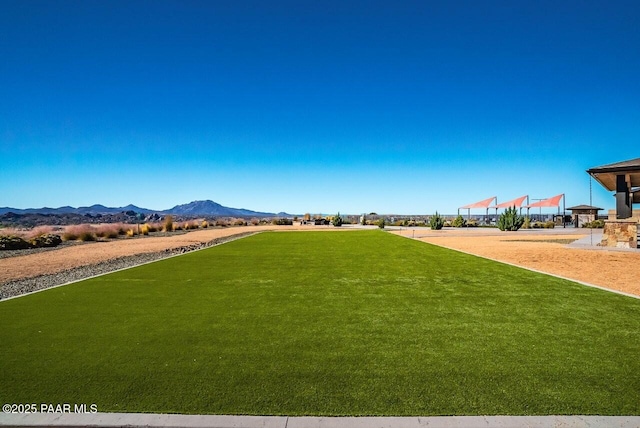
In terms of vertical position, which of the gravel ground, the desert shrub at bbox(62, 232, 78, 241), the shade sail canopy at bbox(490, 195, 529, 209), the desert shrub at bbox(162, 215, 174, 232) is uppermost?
the shade sail canopy at bbox(490, 195, 529, 209)

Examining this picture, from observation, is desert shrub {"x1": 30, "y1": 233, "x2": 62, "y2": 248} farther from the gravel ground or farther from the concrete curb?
the concrete curb

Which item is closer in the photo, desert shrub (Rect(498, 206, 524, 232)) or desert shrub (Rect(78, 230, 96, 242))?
desert shrub (Rect(78, 230, 96, 242))

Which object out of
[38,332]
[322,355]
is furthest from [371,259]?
[38,332]

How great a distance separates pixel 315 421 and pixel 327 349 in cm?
117

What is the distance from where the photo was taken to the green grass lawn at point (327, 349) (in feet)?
8.36

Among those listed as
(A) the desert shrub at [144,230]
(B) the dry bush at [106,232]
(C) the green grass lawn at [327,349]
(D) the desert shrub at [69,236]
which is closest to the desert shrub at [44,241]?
(D) the desert shrub at [69,236]

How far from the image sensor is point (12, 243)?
1491 cm

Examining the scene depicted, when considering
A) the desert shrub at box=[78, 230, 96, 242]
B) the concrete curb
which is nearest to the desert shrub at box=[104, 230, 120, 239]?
the desert shrub at box=[78, 230, 96, 242]

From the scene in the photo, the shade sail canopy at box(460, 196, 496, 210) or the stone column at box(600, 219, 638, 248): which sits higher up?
the shade sail canopy at box(460, 196, 496, 210)

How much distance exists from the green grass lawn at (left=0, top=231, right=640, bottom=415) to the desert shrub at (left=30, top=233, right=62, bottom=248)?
12724mm

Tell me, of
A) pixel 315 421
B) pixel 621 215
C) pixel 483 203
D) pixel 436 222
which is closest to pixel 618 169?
pixel 621 215

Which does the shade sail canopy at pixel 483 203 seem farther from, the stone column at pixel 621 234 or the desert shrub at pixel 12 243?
the desert shrub at pixel 12 243

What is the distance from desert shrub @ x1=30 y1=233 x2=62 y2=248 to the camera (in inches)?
631

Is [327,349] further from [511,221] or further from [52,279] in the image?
[511,221]
